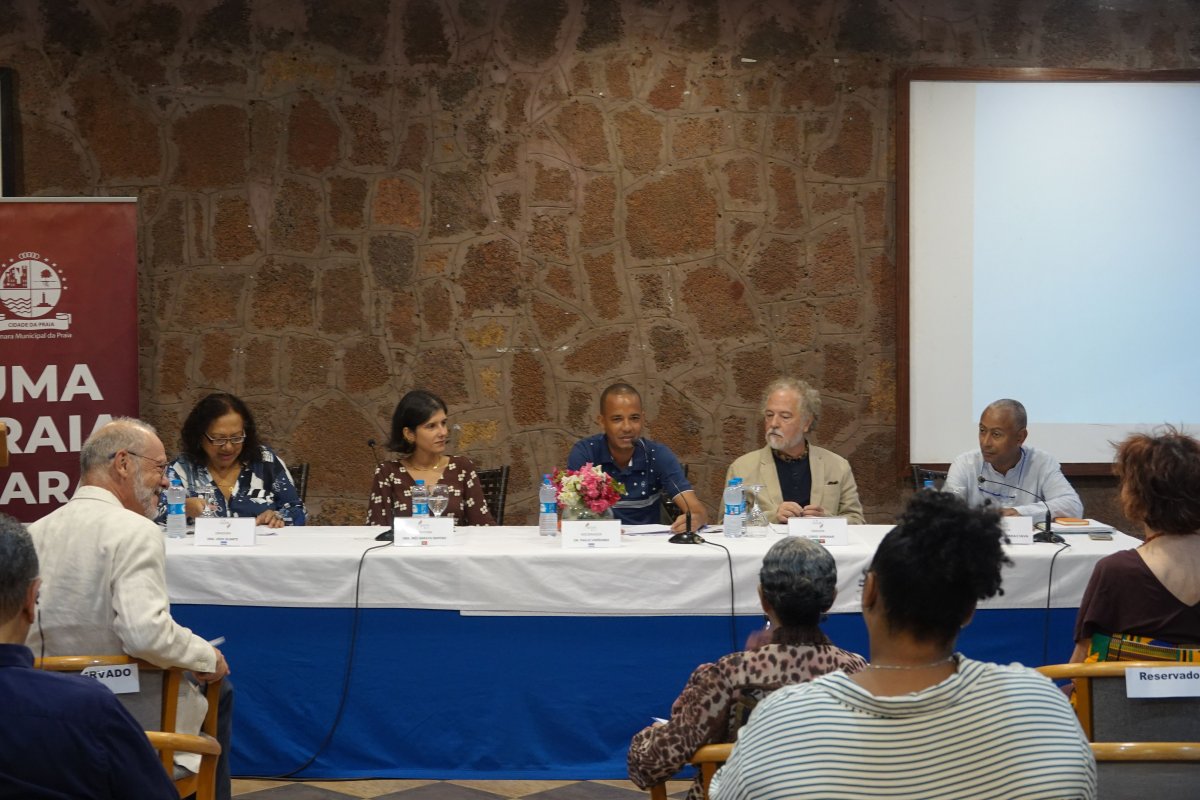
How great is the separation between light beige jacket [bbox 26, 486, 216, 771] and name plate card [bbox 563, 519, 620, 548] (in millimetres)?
1305

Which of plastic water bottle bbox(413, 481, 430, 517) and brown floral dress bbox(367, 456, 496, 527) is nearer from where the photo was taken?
plastic water bottle bbox(413, 481, 430, 517)

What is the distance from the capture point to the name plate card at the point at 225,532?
394 cm

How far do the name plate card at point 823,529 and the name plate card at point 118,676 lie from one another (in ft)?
6.66

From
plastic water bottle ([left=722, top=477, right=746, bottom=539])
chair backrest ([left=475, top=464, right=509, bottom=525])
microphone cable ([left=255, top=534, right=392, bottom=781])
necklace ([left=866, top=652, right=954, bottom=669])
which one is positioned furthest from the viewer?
chair backrest ([left=475, top=464, right=509, bottom=525])

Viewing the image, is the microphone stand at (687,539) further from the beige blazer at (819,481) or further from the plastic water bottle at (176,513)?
the plastic water bottle at (176,513)

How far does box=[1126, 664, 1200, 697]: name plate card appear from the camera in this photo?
254 centimetres

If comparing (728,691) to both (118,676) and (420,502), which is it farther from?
(420,502)

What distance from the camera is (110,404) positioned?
5.47 meters

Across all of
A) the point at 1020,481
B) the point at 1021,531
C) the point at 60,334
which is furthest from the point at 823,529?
the point at 60,334

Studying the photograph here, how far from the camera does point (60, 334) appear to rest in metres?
5.44

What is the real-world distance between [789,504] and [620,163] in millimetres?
1958

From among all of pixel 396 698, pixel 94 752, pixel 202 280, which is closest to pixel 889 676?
pixel 94 752

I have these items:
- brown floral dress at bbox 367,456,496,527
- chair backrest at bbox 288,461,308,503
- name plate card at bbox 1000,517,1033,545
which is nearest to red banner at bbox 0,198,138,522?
chair backrest at bbox 288,461,308,503

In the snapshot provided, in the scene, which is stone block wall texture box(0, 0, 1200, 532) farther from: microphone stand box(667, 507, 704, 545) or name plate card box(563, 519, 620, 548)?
name plate card box(563, 519, 620, 548)
